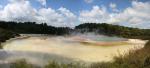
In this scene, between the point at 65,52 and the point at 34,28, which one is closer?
the point at 65,52

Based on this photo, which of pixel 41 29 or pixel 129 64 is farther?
pixel 41 29

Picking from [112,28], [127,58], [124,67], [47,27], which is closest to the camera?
[124,67]

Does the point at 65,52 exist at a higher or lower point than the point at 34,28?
higher

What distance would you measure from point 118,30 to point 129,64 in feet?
458

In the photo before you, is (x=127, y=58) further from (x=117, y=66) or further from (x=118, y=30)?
(x=118, y=30)

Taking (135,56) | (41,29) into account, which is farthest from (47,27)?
(135,56)

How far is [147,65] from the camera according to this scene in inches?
586

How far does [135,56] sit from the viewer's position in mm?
16750

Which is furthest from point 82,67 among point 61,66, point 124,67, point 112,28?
point 112,28

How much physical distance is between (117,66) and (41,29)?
467ft

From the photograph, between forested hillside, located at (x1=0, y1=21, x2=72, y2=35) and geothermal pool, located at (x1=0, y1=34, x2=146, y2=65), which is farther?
forested hillside, located at (x1=0, y1=21, x2=72, y2=35)

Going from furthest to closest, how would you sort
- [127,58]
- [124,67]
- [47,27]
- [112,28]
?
[47,27]
[112,28]
[127,58]
[124,67]

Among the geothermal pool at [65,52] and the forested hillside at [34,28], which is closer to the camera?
the geothermal pool at [65,52]

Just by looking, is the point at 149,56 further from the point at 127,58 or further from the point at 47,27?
the point at 47,27
